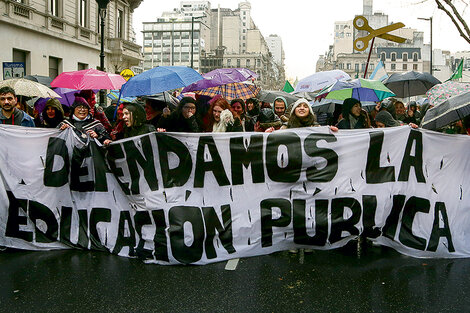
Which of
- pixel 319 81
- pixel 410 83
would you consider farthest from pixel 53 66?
pixel 410 83

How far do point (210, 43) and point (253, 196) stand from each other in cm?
17298

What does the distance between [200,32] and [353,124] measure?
493 feet

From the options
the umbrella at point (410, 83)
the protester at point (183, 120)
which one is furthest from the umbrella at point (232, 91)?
the protester at point (183, 120)

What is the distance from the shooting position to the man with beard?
6785 mm

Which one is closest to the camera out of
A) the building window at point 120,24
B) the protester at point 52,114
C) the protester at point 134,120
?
the protester at point 134,120

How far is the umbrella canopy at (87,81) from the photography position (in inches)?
355

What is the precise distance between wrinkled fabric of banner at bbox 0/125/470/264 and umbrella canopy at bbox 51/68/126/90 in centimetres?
319

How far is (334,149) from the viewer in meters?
5.80

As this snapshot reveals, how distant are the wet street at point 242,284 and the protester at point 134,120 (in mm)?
1487

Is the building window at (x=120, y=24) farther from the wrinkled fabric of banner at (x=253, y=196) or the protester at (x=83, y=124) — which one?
the wrinkled fabric of banner at (x=253, y=196)

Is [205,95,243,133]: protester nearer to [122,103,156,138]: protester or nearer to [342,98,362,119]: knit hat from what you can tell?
[122,103,156,138]: protester

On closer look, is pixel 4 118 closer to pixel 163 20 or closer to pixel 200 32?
pixel 200 32

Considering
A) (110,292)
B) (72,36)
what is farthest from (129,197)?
(72,36)

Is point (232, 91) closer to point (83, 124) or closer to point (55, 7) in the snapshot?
point (83, 124)
